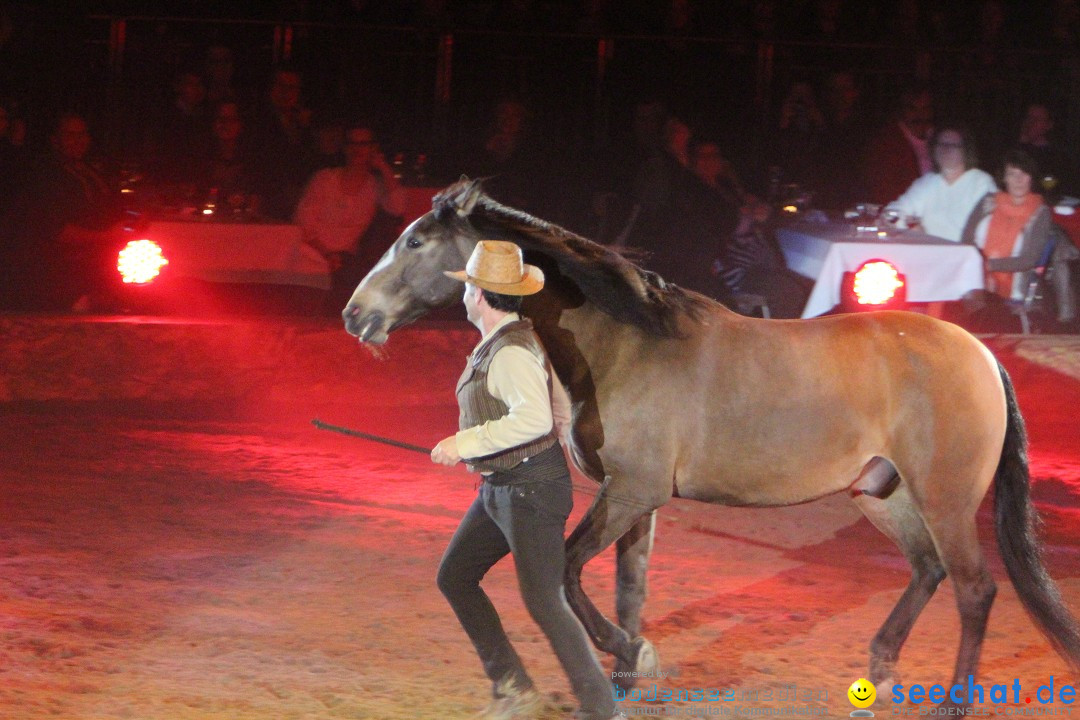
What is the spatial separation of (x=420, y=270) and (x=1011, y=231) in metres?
7.80

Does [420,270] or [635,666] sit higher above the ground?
[420,270]

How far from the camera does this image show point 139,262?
9.51 meters

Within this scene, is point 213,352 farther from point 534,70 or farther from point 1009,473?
point 1009,473

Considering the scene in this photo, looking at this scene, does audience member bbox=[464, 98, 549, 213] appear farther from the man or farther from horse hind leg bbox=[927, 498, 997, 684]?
the man

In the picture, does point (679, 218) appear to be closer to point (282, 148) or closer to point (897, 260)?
point (897, 260)

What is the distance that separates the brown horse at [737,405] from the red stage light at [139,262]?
214 inches

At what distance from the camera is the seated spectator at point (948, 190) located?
11.0m

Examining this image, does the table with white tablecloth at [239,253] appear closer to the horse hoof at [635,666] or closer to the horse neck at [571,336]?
the horse neck at [571,336]

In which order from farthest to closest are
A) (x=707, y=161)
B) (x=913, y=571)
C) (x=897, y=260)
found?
(x=707, y=161) → (x=897, y=260) → (x=913, y=571)

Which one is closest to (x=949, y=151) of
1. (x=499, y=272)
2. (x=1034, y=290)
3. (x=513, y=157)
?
(x=1034, y=290)

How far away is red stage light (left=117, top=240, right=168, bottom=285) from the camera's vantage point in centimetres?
949

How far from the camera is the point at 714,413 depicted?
4.46 metres

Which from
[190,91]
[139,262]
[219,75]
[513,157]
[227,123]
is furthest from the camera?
[513,157]

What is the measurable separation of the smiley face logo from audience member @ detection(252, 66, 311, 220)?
746 centimetres
